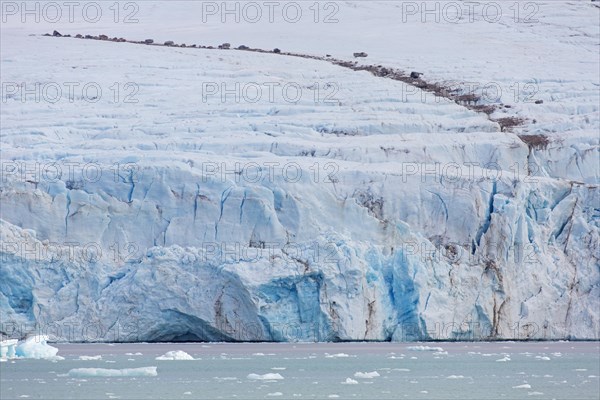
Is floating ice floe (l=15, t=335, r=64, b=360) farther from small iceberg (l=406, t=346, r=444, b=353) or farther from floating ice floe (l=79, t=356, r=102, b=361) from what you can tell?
small iceberg (l=406, t=346, r=444, b=353)

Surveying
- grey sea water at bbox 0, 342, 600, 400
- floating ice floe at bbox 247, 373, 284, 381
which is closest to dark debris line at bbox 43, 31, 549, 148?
grey sea water at bbox 0, 342, 600, 400

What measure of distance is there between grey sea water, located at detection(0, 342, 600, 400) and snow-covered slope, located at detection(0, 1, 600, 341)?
0.57 meters

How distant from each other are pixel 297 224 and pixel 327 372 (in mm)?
3824

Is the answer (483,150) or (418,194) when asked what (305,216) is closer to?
(418,194)

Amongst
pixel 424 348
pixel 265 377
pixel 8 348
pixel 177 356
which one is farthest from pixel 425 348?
pixel 8 348

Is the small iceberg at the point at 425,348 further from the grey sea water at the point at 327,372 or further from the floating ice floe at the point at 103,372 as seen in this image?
the floating ice floe at the point at 103,372

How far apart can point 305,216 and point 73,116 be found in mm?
8226

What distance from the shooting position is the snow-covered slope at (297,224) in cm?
2386

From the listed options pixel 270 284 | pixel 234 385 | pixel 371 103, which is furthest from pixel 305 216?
pixel 371 103

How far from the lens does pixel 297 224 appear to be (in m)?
25.1

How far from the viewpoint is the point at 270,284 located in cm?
2367

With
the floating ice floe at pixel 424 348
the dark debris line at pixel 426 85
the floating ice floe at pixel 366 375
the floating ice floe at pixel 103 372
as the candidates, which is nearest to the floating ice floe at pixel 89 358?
the floating ice floe at pixel 103 372

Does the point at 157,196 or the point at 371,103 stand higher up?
the point at 371,103

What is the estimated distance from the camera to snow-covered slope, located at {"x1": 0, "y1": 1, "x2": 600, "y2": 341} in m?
23.9
